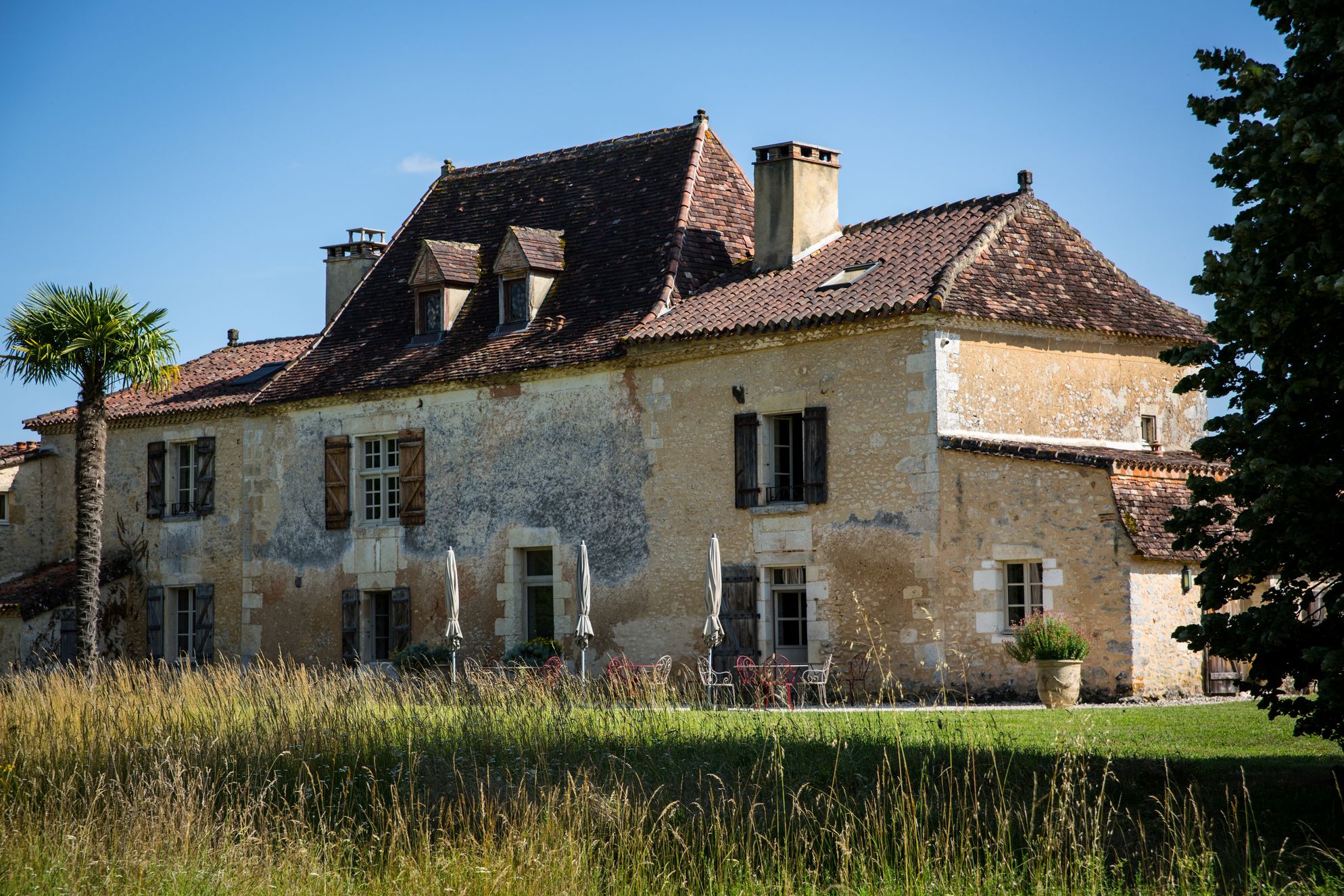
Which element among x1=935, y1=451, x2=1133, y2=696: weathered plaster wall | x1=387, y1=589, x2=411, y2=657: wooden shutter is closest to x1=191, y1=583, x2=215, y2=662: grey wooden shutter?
x1=387, y1=589, x2=411, y2=657: wooden shutter

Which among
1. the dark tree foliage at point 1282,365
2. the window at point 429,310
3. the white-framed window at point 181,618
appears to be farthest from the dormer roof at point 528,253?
the dark tree foliage at point 1282,365

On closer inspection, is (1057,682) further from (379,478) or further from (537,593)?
(379,478)

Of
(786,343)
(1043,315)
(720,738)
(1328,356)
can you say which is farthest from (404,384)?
(1328,356)

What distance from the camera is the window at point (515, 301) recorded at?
73.0 feet

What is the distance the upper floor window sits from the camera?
18.7 metres

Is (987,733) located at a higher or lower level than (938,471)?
lower

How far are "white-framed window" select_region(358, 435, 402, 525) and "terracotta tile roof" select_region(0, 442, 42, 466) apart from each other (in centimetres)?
718

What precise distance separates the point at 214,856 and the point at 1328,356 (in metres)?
6.91

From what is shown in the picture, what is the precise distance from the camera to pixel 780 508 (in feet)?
61.9

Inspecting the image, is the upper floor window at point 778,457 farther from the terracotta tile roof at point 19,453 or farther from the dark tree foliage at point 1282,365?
the terracotta tile roof at point 19,453

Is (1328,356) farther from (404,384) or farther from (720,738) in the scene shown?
(404,384)

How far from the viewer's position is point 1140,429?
19938 mm

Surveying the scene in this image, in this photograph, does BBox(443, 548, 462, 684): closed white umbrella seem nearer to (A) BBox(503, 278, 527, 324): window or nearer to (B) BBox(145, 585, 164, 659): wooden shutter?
(A) BBox(503, 278, 527, 324): window

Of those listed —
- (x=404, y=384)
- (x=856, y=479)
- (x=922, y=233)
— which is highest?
(x=922, y=233)
